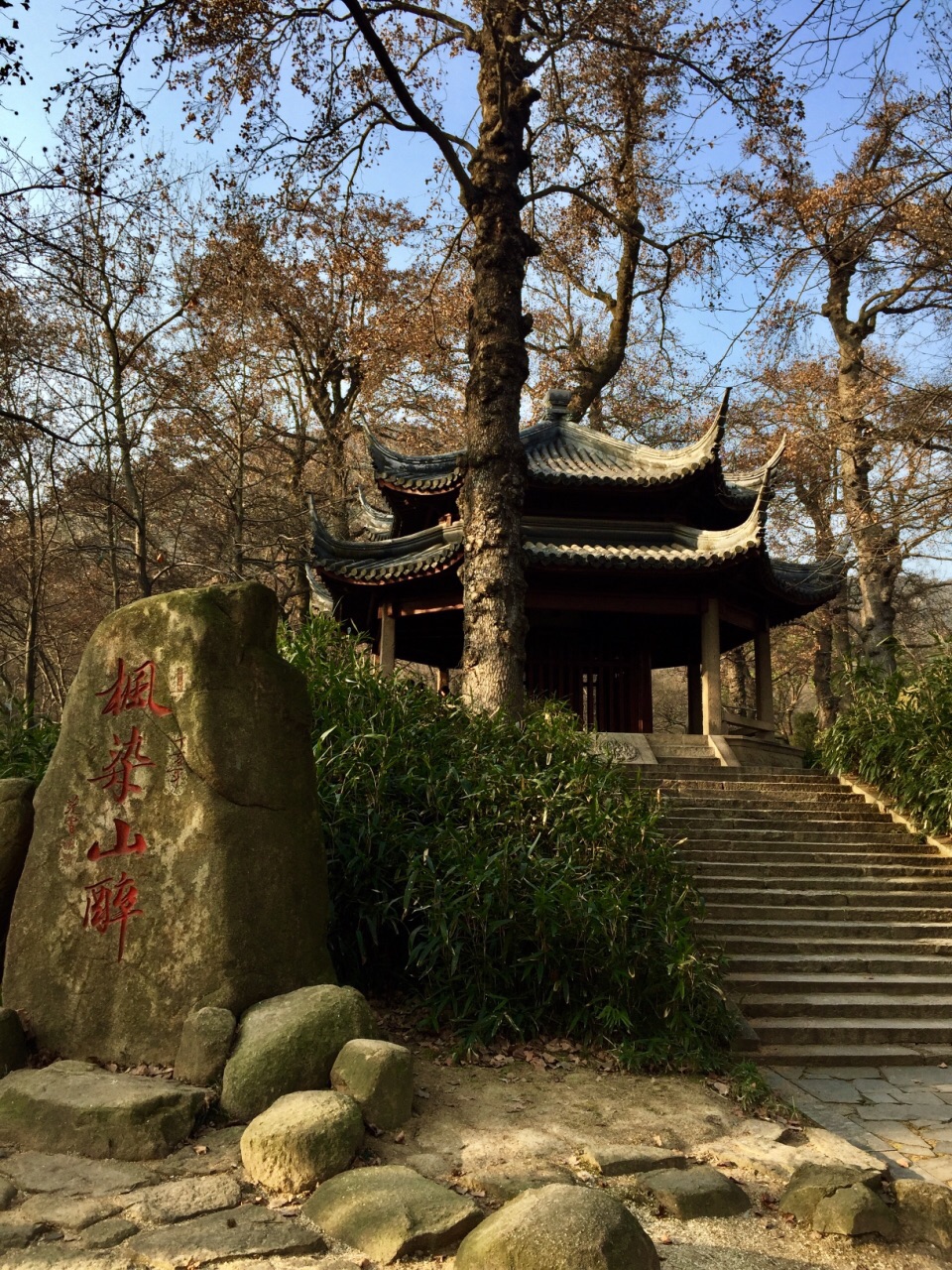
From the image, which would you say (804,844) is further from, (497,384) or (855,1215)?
(855,1215)

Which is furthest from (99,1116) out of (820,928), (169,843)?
(820,928)

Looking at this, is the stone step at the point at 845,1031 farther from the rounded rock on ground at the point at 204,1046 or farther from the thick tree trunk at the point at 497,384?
the rounded rock on ground at the point at 204,1046

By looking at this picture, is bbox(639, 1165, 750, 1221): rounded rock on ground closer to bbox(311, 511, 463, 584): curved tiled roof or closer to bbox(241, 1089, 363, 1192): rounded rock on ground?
bbox(241, 1089, 363, 1192): rounded rock on ground

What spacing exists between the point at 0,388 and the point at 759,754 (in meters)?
12.6

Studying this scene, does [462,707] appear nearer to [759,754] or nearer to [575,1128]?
[575,1128]

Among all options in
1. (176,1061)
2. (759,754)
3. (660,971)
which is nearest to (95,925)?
(176,1061)

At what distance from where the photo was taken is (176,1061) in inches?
165

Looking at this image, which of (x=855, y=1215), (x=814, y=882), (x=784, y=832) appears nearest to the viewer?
(x=855, y=1215)

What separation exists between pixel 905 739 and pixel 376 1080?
8.41 m

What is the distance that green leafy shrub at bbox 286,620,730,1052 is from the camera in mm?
5316

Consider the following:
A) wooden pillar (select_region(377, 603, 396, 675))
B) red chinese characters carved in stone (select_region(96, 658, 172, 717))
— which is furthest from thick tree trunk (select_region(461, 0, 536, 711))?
wooden pillar (select_region(377, 603, 396, 675))

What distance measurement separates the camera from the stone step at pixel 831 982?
6.68 metres

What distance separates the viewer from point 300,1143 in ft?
11.6

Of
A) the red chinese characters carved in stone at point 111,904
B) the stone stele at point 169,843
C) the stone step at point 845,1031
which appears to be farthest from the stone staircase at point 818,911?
the red chinese characters carved in stone at point 111,904
